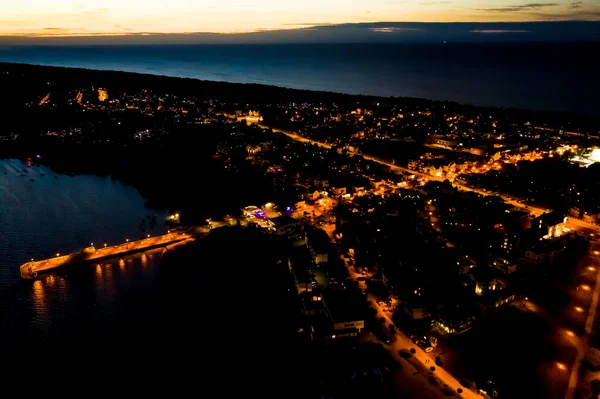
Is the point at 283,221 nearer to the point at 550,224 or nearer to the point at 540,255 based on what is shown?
the point at 540,255

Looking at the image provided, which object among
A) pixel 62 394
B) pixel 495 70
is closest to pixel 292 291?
pixel 62 394

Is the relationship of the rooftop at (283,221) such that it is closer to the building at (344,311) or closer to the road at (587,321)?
the road at (587,321)

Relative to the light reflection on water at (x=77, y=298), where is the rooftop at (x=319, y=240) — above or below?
above

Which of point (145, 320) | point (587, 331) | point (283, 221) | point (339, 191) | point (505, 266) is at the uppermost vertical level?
point (283, 221)

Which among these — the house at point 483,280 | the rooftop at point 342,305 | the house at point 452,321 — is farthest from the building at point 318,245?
the house at point 483,280

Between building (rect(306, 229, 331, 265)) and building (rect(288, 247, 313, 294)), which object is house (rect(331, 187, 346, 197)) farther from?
building (rect(288, 247, 313, 294))

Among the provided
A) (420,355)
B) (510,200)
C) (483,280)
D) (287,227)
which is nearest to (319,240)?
(287,227)
